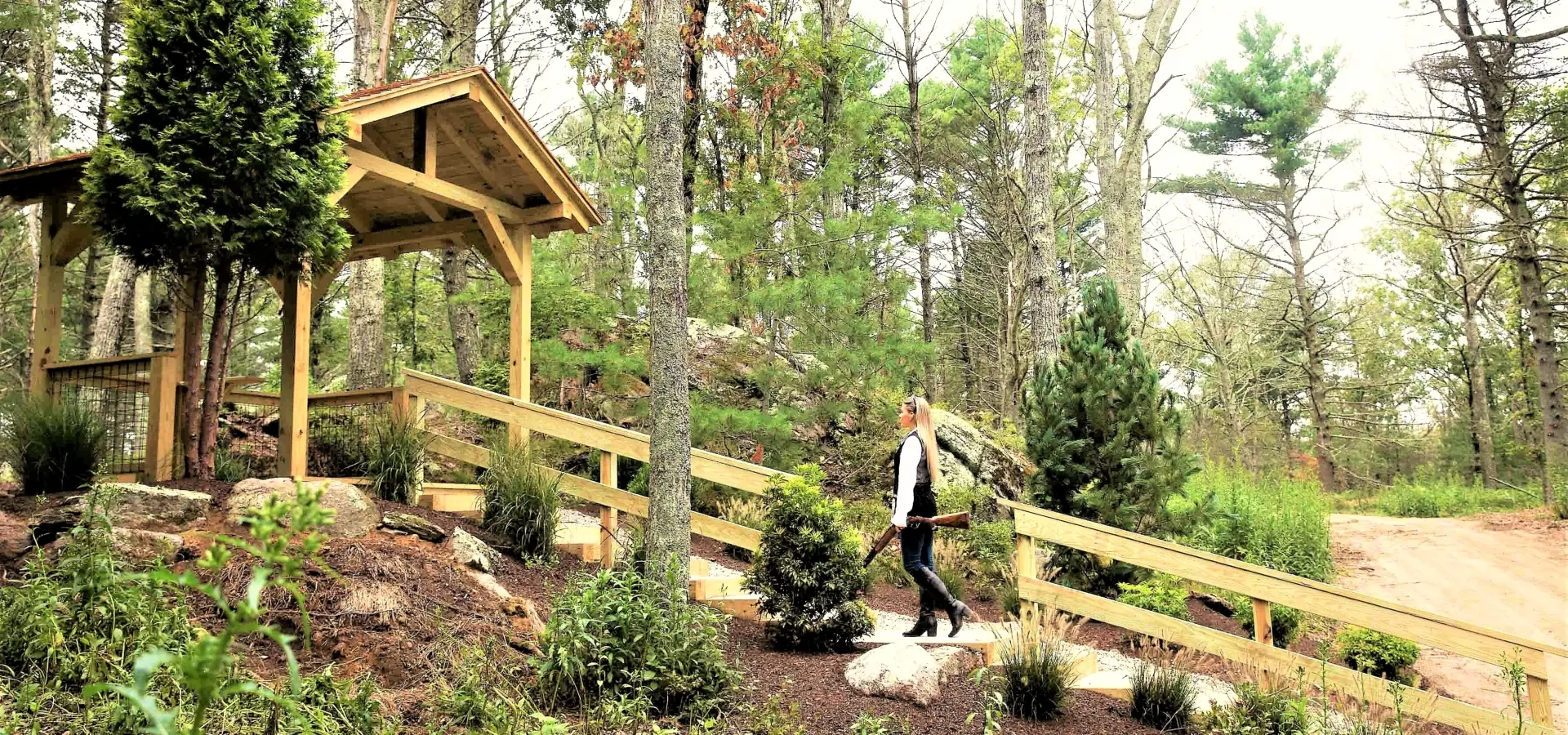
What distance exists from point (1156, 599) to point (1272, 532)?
4.27 m

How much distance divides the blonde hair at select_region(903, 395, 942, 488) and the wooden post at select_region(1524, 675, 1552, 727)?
394 centimetres

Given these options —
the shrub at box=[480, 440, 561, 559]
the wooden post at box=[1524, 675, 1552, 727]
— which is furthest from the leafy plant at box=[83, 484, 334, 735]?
the wooden post at box=[1524, 675, 1552, 727]

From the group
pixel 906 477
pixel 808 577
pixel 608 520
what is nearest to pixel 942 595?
pixel 906 477

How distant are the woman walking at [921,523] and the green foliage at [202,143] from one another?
491cm

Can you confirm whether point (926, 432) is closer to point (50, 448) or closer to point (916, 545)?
point (916, 545)

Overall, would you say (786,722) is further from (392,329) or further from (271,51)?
(392,329)

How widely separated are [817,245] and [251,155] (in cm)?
658

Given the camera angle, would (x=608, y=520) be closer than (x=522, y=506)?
No

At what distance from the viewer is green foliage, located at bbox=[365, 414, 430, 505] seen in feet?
25.0

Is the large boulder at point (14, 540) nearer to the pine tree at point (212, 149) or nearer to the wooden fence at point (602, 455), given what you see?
the pine tree at point (212, 149)

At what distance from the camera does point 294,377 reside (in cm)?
746

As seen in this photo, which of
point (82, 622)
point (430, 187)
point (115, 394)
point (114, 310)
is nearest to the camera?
point (82, 622)

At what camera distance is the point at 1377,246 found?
92.1 feet

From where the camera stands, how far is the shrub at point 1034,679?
5.36m
